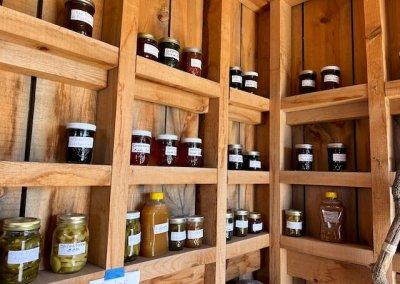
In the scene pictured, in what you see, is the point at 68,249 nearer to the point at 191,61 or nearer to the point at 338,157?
the point at 191,61

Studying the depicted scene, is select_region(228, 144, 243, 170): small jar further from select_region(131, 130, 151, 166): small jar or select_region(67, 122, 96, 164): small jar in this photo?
select_region(67, 122, 96, 164): small jar

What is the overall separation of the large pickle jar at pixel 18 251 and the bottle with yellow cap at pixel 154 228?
0.30 metres

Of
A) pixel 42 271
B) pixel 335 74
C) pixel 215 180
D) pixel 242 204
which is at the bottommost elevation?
pixel 42 271

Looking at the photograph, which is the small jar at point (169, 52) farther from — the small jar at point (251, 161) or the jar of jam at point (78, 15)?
the small jar at point (251, 161)

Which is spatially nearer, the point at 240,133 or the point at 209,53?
the point at 209,53

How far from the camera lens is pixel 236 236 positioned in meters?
1.20

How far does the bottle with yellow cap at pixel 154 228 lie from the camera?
89 centimetres

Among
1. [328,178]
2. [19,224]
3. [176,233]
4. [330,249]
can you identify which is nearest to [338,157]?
[328,178]

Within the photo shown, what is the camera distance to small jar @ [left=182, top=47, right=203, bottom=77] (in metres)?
1.03

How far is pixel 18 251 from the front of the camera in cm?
63

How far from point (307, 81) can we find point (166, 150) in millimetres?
692

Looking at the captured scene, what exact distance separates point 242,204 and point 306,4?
978 millimetres

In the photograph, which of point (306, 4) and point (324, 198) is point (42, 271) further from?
point (306, 4)

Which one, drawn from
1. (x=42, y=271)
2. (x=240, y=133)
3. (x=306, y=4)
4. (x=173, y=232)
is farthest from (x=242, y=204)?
(x=306, y=4)
